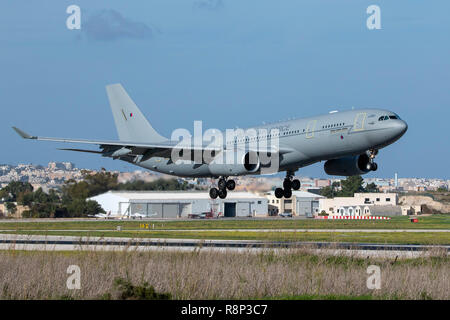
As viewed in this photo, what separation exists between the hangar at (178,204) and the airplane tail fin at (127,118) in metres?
54.9

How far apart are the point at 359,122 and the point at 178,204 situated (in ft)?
314

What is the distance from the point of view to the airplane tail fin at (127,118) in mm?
70938

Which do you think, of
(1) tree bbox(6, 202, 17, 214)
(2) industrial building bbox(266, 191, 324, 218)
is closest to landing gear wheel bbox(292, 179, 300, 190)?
(1) tree bbox(6, 202, 17, 214)

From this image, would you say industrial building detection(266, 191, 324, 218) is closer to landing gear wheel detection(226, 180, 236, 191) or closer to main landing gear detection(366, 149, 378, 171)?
landing gear wheel detection(226, 180, 236, 191)

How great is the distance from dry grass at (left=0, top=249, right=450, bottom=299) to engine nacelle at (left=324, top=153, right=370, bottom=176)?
67.3 ft

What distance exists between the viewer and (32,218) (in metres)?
117

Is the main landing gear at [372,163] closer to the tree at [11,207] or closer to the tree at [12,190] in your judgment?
the tree at [11,207]

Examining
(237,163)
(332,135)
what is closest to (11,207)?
(237,163)

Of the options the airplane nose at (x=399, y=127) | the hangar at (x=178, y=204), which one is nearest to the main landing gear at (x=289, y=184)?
the airplane nose at (x=399, y=127)

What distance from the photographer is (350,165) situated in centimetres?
5666

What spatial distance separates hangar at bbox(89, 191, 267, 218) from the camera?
13175 centimetres

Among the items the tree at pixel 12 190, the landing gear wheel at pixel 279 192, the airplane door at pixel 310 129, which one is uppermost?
the airplane door at pixel 310 129
